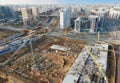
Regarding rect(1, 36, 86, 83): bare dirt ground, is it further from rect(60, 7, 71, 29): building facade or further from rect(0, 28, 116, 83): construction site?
rect(60, 7, 71, 29): building facade

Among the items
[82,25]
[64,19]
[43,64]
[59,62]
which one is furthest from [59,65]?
[64,19]

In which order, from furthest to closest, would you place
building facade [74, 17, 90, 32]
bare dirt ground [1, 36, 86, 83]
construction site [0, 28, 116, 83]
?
building facade [74, 17, 90, 32] < bare dirt ground [1, 36, 86, 83] < construction site [0, 28, 116, 83]

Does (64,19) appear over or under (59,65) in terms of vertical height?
over

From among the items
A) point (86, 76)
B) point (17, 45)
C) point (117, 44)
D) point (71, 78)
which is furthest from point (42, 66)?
point (117, 44)

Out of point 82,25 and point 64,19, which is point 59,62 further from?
point 64,19

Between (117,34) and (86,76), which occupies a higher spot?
(117,34)

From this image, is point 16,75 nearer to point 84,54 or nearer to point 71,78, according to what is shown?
point 71,78

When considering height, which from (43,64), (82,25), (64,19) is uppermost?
(64,19)

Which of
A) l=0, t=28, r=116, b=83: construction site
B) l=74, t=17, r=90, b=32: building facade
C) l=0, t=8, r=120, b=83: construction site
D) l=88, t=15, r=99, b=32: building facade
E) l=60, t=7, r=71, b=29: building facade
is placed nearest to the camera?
l=0, t=28, r=116, b=83: construction site

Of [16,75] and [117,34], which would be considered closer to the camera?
[16,75]

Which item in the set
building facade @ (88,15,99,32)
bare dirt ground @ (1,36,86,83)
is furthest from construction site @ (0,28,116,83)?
building facade @ (88,15,99,32)

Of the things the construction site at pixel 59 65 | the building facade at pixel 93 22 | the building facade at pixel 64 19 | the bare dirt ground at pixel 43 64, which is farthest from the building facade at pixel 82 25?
the construction site at pixel 59 65
